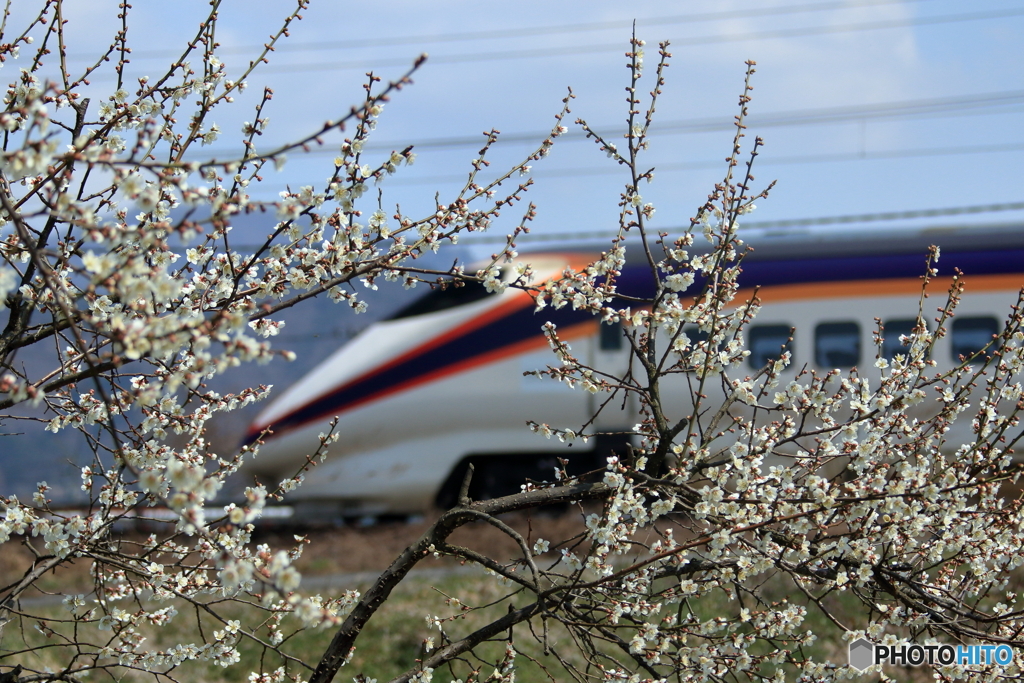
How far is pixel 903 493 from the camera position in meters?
2.54

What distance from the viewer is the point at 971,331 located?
9828mm

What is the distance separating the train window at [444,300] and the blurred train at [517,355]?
0.07 feet

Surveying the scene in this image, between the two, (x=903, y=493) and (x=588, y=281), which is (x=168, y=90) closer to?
(x=588, y=281)

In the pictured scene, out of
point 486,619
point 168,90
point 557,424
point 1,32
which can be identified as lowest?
point 486,619

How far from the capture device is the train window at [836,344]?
10.1 m

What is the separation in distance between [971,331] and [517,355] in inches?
205

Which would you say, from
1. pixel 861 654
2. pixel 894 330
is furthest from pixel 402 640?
pixel 894 330

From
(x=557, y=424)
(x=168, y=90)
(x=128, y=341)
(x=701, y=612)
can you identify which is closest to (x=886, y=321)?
(x=557, y=424)

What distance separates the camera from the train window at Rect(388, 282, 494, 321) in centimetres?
1091

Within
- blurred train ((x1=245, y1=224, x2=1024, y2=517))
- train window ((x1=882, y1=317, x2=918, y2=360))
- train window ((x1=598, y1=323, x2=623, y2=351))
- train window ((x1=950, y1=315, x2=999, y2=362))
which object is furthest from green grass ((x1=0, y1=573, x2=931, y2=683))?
train window ((x1=950, y1=315, x2=999, y2=362))

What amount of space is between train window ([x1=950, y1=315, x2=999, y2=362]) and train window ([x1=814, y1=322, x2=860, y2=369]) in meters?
1.06

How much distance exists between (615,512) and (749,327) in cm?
820

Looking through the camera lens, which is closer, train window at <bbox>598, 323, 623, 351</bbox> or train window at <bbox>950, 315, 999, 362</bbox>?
train window at <bbox>950, 315, 999, 362</bbox>

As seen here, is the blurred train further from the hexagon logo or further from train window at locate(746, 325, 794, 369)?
the hexagon logo
